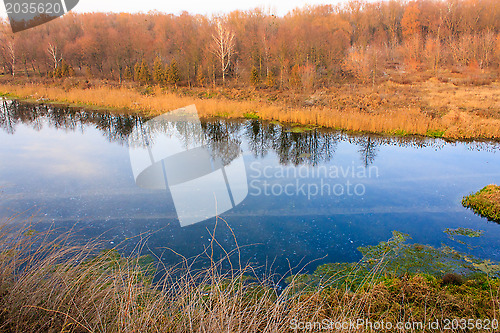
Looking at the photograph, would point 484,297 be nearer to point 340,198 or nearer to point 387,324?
point 387,324

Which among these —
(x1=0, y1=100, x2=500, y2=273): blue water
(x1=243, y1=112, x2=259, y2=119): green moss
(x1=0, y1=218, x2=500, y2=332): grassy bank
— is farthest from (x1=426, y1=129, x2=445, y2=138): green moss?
(x1=0, y1=218, x2=500, y2=332): grassy bank

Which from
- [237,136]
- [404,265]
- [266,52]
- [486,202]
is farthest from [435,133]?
[266,52]

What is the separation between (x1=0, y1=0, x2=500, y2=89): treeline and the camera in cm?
2350

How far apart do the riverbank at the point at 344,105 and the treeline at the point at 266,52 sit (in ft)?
9.60

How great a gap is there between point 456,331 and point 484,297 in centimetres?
104

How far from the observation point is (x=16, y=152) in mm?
9133

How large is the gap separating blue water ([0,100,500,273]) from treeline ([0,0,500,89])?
1153 cm

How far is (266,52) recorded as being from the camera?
2472 cm

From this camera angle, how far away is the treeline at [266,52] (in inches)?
925

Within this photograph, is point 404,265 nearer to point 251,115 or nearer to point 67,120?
point 251,115

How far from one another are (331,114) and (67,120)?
10.1 meters

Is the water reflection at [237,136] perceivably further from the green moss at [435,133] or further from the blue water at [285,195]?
the green moss at [435,133]

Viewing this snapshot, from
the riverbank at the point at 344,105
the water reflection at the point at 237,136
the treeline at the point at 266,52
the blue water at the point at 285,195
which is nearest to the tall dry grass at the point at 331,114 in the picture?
the riverbank at the point at 344,105

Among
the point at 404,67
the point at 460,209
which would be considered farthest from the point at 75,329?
the point at 404,67
